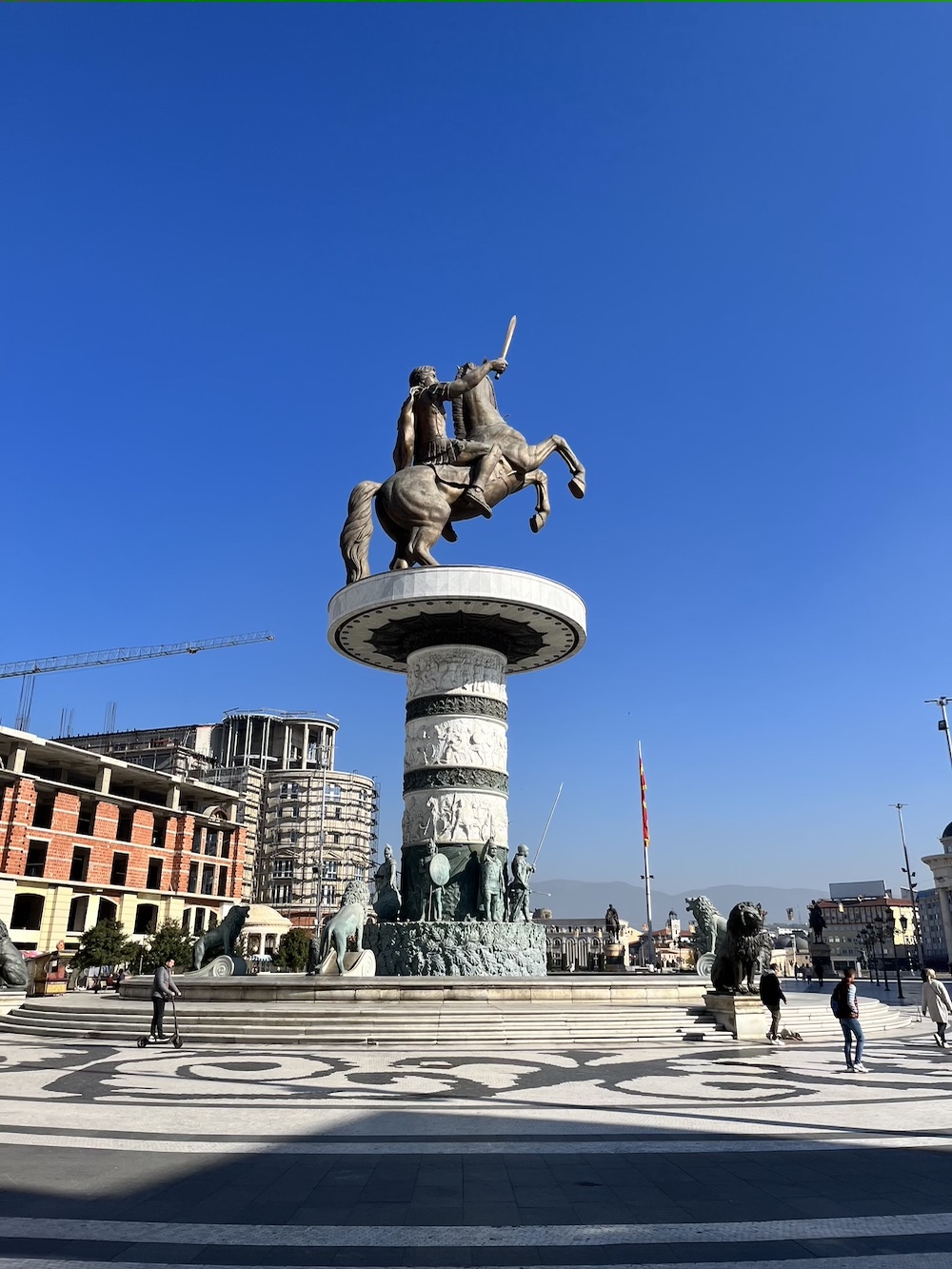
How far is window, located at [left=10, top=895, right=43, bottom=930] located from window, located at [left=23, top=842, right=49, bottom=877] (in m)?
1.24

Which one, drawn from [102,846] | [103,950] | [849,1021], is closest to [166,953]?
[103,950]

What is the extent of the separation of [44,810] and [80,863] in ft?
13.3

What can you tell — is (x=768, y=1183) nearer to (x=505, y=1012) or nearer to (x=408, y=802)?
(x=505, y=1012)

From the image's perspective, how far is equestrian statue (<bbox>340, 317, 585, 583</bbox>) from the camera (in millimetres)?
23391

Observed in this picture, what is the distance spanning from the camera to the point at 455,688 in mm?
21969

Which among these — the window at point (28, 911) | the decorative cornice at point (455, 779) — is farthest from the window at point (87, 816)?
the decorative cornice at point (455, 779)

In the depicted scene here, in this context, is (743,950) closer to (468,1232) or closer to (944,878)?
(468,1232)

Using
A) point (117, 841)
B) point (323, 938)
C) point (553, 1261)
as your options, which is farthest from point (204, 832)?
point (553, 1261)

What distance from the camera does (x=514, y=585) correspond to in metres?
21.3

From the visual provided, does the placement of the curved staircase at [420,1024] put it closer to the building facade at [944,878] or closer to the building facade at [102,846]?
the building facade at [102,846]

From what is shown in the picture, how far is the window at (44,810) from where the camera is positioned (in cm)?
4888

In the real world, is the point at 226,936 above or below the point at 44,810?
below

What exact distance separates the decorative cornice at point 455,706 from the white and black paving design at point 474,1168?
36.1ft

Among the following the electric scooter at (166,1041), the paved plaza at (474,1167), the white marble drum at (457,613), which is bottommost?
the paved plaza at (474,1167)
